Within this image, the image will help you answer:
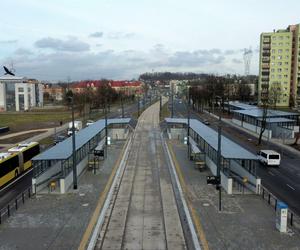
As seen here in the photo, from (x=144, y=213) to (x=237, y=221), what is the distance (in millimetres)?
5122

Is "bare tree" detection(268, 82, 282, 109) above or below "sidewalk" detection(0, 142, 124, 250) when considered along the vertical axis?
above

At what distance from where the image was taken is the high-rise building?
123 m

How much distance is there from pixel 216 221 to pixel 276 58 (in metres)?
118

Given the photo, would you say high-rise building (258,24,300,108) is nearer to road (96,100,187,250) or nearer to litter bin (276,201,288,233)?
road (96,100,187,250)

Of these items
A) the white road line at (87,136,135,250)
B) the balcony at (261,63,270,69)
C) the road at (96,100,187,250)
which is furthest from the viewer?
the balcony at (261,63,270,69)

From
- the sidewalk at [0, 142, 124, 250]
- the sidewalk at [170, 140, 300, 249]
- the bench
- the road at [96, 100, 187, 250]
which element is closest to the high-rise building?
the bench

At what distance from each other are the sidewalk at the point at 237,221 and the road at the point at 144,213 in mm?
1468

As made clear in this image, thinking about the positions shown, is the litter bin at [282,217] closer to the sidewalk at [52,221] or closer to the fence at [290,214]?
the fence at [290,214]

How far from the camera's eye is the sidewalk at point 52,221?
16.7 meters

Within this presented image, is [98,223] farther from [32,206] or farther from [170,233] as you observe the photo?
[32,206]

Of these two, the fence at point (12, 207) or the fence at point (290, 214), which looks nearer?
the fence at point (290, 214)

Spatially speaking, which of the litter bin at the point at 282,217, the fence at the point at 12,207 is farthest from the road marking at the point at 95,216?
the litter bin at the point at 282,217

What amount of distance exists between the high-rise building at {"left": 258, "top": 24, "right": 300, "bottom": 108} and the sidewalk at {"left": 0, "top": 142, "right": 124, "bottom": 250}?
356ft

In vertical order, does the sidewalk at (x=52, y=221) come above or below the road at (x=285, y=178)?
above
